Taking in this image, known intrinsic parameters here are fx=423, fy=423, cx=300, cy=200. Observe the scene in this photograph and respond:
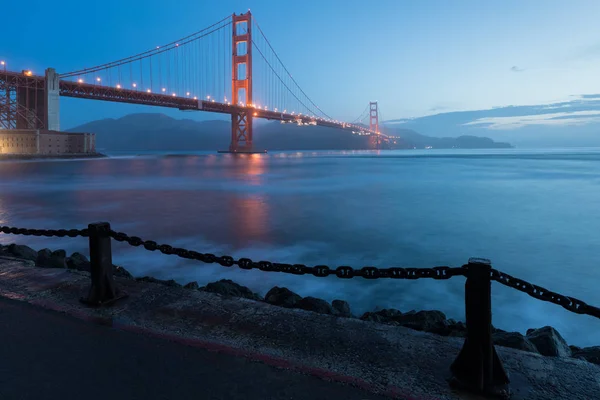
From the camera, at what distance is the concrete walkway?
2.13 m

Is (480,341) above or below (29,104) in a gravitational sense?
below

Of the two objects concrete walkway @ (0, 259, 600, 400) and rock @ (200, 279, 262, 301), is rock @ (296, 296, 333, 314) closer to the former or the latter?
rock @ (200, 279, 262, 301)

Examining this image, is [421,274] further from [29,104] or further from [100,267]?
[29,104]

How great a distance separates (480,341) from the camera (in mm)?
2119

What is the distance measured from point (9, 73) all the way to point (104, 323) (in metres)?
61.1

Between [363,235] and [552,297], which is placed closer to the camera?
[552,297]

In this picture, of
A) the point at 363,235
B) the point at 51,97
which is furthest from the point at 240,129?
the point at 363,235

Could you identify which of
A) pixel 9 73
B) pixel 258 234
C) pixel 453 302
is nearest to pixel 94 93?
pixel 9 73

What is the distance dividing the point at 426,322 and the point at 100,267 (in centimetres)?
269

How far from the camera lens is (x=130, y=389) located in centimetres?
213

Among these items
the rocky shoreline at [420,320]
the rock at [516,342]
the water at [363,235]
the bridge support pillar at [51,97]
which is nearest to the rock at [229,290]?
the rocky shoreline at [420,320]

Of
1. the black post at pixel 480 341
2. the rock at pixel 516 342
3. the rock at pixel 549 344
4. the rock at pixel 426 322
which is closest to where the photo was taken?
the black post at pixel 480 341

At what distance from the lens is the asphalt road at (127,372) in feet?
6.86

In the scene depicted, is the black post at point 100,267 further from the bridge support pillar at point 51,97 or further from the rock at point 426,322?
the bridge support pillar at point 51,97
